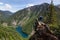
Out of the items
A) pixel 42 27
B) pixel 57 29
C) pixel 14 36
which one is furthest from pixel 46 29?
pixel 14 36

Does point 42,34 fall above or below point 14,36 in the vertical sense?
above

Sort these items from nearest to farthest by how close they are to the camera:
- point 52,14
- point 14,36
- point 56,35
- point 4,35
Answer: point 56,35 → point 52,14 → point 4,35 → point 14,36

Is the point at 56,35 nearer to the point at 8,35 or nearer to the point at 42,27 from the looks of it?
the point at 42,27

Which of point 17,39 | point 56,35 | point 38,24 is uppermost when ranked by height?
point 38,24

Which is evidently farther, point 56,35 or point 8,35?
point 8,35

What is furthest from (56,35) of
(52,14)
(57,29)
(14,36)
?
(14,36)

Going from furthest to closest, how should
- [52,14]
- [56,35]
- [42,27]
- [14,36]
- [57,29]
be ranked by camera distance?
1. [14,36]
2. [52,14]
3. [57,29]
4. [56,35]
5. [42,27]

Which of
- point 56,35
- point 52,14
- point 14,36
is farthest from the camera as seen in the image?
point 14,36

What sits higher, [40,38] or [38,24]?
[38,24]

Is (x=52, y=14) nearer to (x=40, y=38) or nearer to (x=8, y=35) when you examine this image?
(x=40, y=38)
